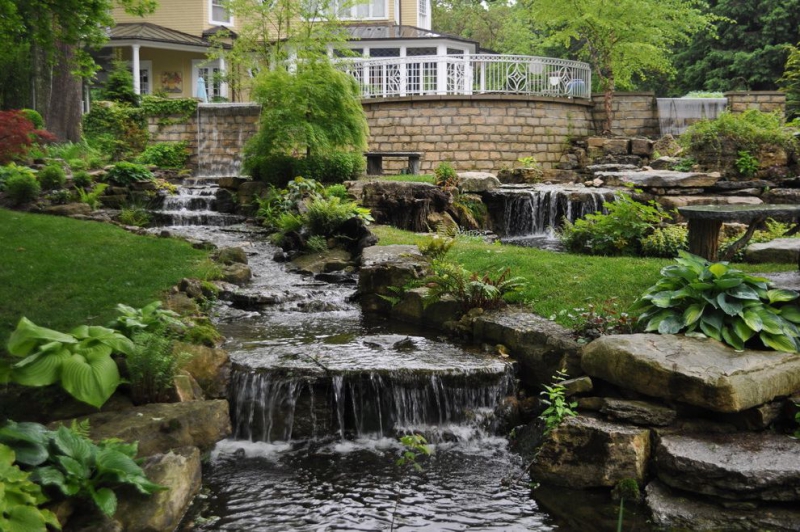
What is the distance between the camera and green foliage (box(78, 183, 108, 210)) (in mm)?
14969

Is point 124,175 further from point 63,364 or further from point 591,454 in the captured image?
point 591,454

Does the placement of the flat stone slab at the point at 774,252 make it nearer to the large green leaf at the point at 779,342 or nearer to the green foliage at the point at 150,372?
the large green leaf at the point at 779,342

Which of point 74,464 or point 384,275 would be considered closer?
point 74,464

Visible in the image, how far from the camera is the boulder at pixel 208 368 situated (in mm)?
6316

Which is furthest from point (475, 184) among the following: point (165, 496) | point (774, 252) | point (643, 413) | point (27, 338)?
point (165, 496)

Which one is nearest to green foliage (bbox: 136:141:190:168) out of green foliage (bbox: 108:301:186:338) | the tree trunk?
the tree trunk

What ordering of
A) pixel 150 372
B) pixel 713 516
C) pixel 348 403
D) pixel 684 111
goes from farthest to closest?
pixel 684 111 < pixel 348 403 < pixel 150 372 < pixel 713 516

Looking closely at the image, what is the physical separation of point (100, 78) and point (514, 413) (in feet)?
104

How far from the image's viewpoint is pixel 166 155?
2220 centimetres

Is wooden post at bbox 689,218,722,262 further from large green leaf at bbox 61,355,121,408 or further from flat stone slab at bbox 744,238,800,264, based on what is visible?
large green leaf at bbox 61,355,121,408

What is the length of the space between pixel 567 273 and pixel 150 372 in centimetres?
495

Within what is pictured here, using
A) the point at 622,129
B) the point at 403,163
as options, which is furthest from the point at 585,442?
the point at 622,129

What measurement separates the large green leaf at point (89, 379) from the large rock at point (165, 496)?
64cm

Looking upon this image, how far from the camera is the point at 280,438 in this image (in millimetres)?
6371
